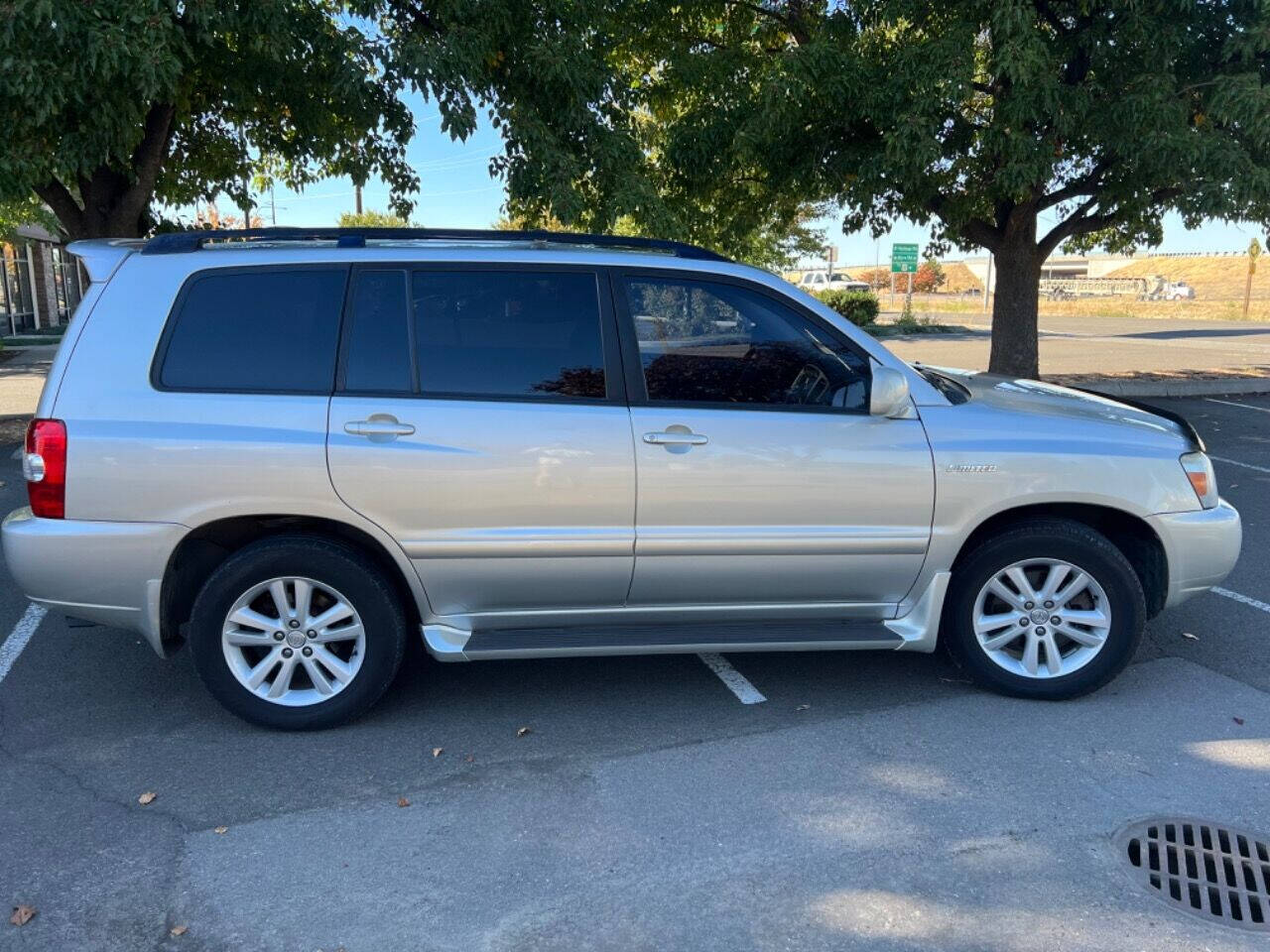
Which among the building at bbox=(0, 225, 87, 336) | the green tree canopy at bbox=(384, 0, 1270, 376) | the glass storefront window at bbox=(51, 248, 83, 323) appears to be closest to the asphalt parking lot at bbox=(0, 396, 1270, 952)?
the green tree canopy at bbox=(384, 0, 1270, 376)

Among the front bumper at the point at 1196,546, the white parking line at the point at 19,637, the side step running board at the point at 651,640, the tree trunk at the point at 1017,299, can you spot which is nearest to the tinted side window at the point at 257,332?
the side step running board at the point at 651,640

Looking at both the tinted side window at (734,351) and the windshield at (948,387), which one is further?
the windshield at (948,387)

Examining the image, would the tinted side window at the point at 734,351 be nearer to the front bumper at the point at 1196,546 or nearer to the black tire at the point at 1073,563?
the black tire at the point at 1073,563

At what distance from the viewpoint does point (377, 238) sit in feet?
13.6

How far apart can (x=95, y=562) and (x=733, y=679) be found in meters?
2.59

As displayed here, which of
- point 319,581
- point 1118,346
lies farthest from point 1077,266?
point 319,581

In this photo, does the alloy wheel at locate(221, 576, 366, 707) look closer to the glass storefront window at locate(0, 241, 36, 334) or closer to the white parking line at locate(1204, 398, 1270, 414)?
the white parking line at locate(1204, 398, 1270, 414)

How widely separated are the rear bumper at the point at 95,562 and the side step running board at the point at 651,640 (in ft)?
3.34

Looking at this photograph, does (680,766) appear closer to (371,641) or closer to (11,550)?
(371,641)

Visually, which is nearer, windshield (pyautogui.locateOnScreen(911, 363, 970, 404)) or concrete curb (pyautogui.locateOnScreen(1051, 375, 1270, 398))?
windshield (pyautogui.locateOnScreen(911, 363, 970, 404))

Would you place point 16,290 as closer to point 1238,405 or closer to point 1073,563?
point 1238,405

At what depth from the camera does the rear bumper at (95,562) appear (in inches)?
145

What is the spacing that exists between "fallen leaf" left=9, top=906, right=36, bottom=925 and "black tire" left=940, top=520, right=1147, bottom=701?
3.33 meters

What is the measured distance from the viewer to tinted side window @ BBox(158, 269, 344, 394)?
12.4ft
